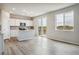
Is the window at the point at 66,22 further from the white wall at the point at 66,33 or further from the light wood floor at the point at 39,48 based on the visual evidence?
the light wood floor at the point at 39,48

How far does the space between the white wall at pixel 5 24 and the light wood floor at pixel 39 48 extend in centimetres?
24

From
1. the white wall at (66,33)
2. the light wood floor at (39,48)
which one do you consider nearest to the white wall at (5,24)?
the light wood floor at (39,48)

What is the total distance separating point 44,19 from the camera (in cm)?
390

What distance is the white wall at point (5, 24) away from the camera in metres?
3.43

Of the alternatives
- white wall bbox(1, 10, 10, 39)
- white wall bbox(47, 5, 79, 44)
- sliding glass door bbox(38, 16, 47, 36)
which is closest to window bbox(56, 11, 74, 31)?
white wall bbox(47, 5, 79, 44)

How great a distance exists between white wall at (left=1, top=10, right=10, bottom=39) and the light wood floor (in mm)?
240

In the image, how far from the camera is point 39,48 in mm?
3545

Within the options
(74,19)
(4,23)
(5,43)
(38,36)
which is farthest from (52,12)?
(5,43)

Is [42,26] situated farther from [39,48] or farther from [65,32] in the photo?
[65,32]

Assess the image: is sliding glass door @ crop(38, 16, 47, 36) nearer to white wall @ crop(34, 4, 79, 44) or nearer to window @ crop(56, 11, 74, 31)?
white wall @ crop(34, 4, 79, 44)

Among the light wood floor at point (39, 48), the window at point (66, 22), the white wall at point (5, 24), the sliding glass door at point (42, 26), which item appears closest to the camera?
the light wood floor at point (39, 48)

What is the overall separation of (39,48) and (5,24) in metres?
1.52

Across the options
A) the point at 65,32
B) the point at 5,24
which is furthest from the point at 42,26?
the point at 5,24

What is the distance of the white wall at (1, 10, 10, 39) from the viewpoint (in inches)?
135
